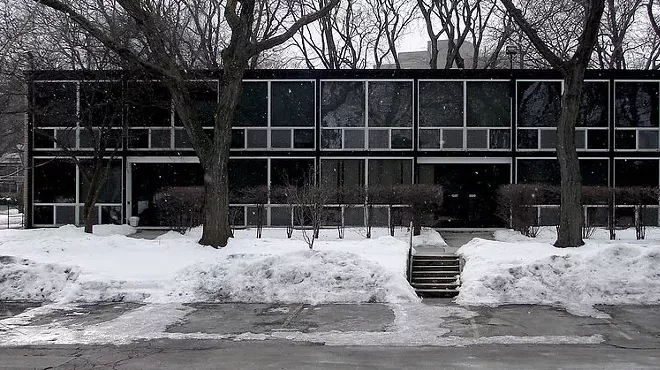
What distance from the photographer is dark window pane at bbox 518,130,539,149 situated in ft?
75.3

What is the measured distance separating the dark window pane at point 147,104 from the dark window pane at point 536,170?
12424 mm

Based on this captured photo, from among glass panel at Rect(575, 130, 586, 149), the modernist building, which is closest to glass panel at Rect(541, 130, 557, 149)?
the modernist building

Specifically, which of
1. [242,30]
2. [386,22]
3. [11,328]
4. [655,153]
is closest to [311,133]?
[242,30]

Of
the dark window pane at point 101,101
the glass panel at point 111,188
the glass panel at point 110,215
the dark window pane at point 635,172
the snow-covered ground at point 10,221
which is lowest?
the snow-covered ground at point 10,221

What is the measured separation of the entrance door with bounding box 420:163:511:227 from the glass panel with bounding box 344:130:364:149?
240cm

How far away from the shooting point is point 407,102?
23094mm

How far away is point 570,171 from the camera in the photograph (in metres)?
14.9

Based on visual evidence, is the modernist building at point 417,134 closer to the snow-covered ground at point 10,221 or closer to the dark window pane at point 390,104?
the dark window pane at point 390,104

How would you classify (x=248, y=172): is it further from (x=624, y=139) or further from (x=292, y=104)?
(x=624, y=139)

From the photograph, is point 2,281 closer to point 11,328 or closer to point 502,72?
point 11,328

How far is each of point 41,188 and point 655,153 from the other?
21.8m

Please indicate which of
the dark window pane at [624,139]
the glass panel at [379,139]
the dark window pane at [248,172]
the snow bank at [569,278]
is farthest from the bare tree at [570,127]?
the dark window pane at [248,172]

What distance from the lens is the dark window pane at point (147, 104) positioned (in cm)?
2000

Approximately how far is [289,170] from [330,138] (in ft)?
6.08
